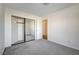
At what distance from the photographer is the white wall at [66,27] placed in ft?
10.3

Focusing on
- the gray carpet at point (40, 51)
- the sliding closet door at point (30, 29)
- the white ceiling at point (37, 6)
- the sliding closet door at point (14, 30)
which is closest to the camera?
the gray carpet at point (40, 51)

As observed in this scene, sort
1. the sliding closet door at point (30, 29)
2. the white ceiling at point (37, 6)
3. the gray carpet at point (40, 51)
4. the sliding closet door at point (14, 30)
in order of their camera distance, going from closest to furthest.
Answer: the gray carpet at point (40, 51), the white ceiling at point (37, 6), the sliding closet door at point (14, 30), the sliding closet door at point (30, 29)

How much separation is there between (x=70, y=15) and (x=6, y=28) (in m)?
3.78

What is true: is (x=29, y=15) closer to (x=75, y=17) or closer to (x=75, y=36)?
(x=75, y=17)

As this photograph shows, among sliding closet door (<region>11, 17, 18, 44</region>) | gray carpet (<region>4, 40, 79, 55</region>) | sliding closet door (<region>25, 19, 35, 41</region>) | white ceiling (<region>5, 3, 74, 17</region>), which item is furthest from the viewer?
sliding closet door (<region>25, 19, 35, 41</region>)

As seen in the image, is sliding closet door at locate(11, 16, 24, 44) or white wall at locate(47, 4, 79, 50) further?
sliding closet door at locate(11, 16, 24, 44)

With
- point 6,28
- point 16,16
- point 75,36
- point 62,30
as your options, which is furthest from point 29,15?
point 75,36

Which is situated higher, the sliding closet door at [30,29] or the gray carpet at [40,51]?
the sliding closet door at [30,29]

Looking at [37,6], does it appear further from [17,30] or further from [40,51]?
[40,51]

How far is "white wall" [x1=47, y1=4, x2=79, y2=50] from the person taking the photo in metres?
3.15

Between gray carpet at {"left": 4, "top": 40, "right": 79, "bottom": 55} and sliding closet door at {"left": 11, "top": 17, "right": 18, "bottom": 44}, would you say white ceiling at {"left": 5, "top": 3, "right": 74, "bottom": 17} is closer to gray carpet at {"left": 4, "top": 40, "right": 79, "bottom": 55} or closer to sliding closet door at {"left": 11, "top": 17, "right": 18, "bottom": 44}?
sliding closet door at {"left": 11, "top": 17, "right": 18, "bottom": 44}

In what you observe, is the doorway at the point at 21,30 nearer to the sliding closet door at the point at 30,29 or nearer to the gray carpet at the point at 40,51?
the sliding closet door at the point at 30,29

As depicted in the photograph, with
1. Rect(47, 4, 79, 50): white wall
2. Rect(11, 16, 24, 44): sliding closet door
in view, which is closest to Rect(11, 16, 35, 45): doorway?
Rect(11, 16, 24, 44): sliding closet door

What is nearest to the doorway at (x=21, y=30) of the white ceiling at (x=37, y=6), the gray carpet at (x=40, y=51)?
the white ceiling at (x=37, y=6)
